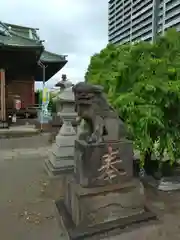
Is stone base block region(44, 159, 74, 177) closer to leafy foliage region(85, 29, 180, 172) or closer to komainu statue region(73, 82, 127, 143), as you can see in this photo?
leafy foliage region(85, 29, 180, 172)

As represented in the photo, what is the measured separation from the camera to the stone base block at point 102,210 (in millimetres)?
3385

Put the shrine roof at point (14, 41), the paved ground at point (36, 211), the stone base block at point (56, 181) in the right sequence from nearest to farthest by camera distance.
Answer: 1. the paved ground at point (36, 211)
2. the stone base block at point (56, 181)
3. the shrine roof at point (14, 41)

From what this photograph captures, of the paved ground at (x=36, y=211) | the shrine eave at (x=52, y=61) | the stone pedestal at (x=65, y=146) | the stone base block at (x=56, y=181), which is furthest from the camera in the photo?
the shrine eave at (x=52, y=61)

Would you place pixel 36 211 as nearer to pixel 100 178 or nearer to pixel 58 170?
pixel 100 178

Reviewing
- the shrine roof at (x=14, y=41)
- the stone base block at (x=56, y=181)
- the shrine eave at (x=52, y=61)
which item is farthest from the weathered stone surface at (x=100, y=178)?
the shrine eave at (x=52, y=61)

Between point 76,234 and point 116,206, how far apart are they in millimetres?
724

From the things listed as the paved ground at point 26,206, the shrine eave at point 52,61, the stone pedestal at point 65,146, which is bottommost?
the paved ground at point 26,206

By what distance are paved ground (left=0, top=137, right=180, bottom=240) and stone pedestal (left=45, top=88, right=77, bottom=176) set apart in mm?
365

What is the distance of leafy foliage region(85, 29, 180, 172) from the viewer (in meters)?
4.31

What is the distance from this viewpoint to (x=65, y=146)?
6.38 metres

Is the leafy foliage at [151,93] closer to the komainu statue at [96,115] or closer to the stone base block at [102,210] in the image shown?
the komainu statue at [96,115]

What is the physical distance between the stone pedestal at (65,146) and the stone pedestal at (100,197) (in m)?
2.36

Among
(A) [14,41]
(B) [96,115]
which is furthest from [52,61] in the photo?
(B) [96,115]

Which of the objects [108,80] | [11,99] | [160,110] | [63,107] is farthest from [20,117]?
[160,110]
